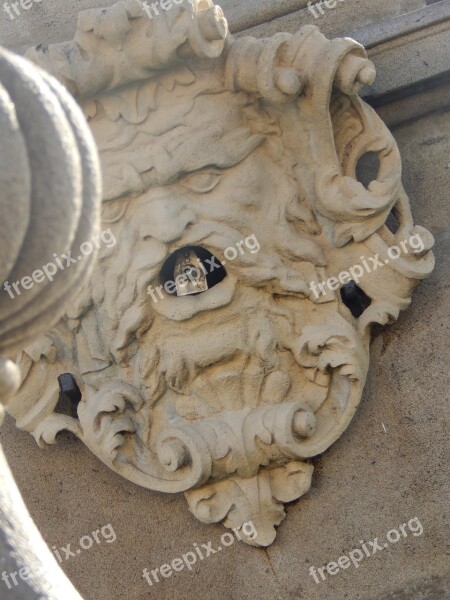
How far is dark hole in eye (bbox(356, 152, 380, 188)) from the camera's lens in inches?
137

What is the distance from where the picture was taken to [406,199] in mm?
3373

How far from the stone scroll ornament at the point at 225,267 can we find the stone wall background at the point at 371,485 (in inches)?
3.1

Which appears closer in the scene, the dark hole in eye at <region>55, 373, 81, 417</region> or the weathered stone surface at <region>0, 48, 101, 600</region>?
the weathered stone surface at <region>0, 48, 101, 600</region>

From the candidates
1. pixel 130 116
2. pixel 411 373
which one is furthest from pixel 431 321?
pixel 130 116

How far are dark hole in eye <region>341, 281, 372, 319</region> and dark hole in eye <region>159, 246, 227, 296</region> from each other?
313 mm

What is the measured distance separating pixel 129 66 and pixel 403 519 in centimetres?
127

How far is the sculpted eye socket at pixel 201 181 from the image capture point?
3.27 m

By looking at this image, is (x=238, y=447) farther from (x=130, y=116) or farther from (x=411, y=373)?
(x=130, y=116)
